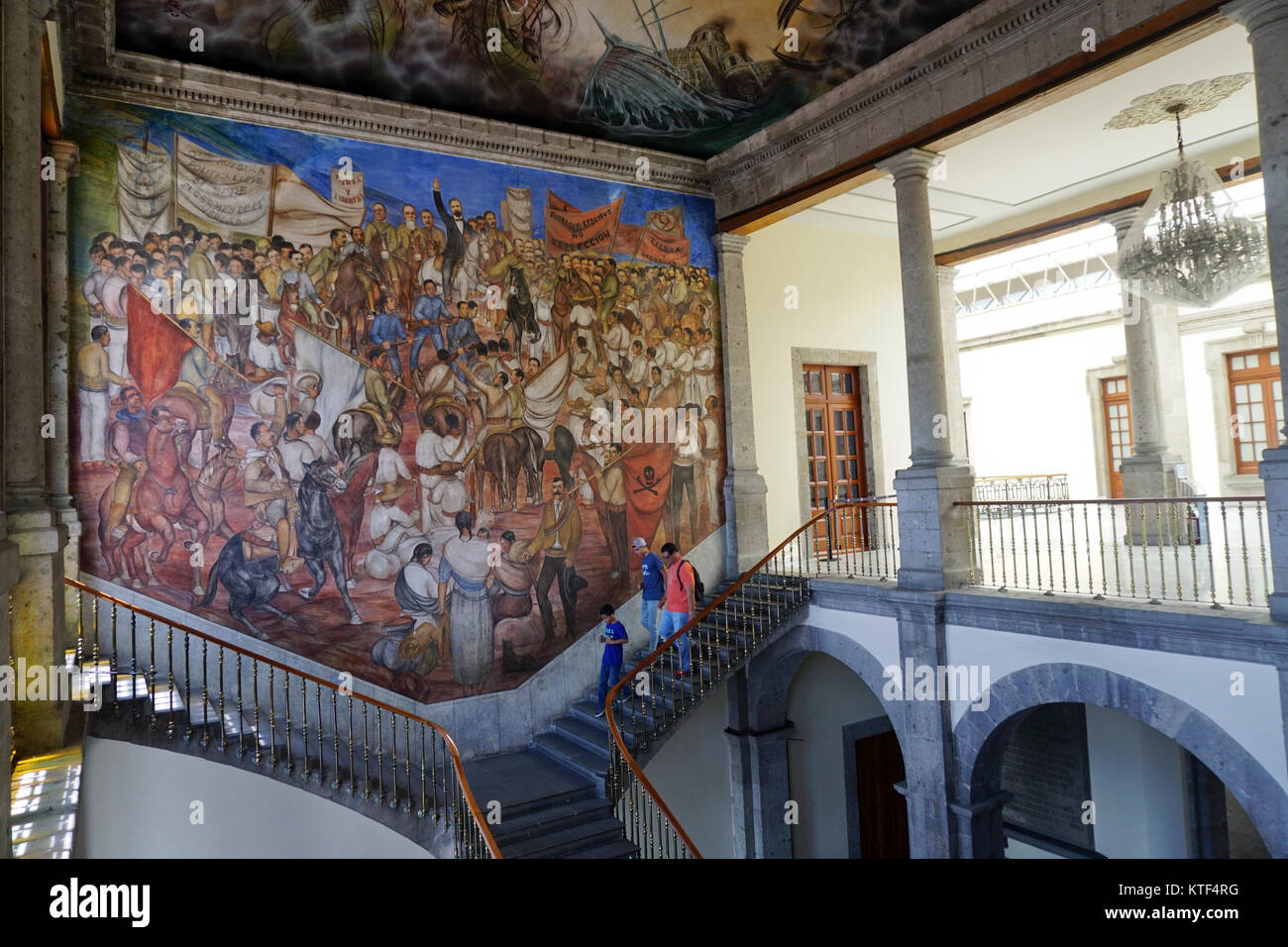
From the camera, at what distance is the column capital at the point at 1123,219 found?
1049 cm

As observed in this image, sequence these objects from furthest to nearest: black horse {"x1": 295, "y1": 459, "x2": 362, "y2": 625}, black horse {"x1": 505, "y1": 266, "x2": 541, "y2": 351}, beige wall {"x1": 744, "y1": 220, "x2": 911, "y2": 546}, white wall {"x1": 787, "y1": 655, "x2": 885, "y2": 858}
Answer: beige wall {"x1": 744, "y1": 220, "x2": 911, "y2": 546} → white wall {"x1": 787, "y1": 655, "x2": 885, "y2": 858} → black horse {"x1": 505, "y1": 266, "x2": 541, "y2": 351} → black horse {"x1": 295, "y1": 459, "x2": 362, "y2": 625}

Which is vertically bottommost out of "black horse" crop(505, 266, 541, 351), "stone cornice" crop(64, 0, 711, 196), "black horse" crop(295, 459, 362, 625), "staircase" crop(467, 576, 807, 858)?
"staircase" crop(467, 576, 807, 858)

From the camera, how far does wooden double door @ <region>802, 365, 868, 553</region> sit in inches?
461

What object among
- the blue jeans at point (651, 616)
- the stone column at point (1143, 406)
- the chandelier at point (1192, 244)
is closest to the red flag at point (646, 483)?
the blue jeans at point (651, 616)

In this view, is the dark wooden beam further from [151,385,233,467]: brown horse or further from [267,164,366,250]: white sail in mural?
[151,385,233,467]: brown horse

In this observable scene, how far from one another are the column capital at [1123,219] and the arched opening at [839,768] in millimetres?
6745

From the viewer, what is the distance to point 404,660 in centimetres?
842

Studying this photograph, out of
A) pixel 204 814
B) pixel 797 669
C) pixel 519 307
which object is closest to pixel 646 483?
pixel 519 307

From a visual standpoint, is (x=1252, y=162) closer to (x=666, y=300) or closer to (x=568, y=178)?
(x=666, y=300)

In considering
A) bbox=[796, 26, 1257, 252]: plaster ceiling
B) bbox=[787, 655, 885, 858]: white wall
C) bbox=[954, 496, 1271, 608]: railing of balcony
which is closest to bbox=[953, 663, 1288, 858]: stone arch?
bbox=[954, 496, 1271, 608]: railing of balcony

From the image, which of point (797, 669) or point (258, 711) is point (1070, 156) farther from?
point (258, 711)

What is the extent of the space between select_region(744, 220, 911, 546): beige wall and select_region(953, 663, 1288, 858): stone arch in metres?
4.32

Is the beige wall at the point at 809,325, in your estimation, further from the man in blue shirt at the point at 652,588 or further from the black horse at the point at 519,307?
the black horse at the point at 519,307

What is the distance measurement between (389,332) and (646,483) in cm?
349
